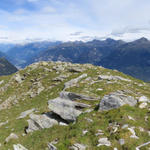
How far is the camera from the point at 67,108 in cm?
1984

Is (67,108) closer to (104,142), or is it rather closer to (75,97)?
(75,97)

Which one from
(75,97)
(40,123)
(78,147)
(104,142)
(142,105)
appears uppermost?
(142,105)

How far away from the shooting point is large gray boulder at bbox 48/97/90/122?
61.5ft

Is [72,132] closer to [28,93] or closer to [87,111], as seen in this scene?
[87,111]

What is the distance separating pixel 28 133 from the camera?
63.7ft

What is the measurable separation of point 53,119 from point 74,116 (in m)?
3.28

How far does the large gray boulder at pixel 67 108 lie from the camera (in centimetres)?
1876

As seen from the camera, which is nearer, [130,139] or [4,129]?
[130,139]

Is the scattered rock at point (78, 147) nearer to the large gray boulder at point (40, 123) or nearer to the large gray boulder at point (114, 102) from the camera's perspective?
the large gray boulder at point (114, 102)

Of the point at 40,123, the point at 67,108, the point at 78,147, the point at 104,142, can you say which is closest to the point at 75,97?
the point at 67,108

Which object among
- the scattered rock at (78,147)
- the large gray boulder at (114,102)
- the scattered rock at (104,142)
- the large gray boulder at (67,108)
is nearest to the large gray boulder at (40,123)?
the large gray boulder at (67,108)

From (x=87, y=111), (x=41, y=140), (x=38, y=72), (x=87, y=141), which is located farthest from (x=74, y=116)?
(x=38, y=72)

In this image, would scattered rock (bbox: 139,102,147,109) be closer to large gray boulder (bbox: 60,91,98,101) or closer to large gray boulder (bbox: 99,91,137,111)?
large gray boulder (bbox: 99,91,137,111)

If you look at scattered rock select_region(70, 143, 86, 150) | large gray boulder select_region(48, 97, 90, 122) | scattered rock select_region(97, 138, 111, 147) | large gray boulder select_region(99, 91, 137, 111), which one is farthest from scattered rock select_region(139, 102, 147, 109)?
scattered rock select_region(70, 143, 86, 150)
